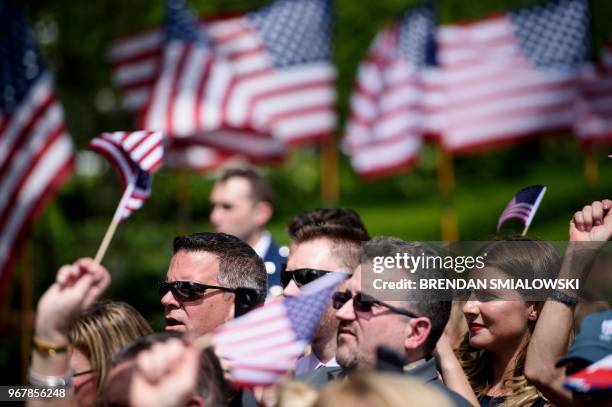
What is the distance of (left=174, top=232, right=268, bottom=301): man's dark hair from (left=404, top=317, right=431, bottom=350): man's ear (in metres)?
1.01

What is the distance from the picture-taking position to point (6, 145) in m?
10.8

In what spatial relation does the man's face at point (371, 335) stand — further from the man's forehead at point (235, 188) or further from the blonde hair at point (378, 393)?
the man's forehead at point (235, 188)

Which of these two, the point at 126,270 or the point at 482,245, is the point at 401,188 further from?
the point at 482,245

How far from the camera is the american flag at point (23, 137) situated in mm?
10672

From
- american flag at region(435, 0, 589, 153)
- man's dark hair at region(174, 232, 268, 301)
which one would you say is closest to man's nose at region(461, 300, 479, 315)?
man's dark hair at region(174, 232, 268, 301)

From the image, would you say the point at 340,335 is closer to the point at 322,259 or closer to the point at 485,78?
the point at 322,259

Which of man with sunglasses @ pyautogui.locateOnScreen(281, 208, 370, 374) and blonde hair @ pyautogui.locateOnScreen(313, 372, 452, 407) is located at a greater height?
blonde hair @ pyautogui.locateOnScreen(313, 372, 452, 407)

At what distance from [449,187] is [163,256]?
526 centimetres

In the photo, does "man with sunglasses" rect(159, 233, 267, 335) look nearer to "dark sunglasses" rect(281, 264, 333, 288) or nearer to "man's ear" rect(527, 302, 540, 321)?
"dark sunglasses" rect(281, 264, 333, 288)

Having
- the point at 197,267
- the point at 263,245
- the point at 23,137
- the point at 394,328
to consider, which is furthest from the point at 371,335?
the point at 23,137

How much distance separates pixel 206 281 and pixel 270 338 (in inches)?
58.8

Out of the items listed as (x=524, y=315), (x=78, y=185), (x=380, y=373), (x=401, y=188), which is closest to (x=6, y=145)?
(x=524, y=315)

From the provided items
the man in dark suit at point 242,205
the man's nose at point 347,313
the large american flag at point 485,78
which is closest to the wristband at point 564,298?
the man's nose at point 347,313

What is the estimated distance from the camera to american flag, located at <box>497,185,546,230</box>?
17.4 ft
